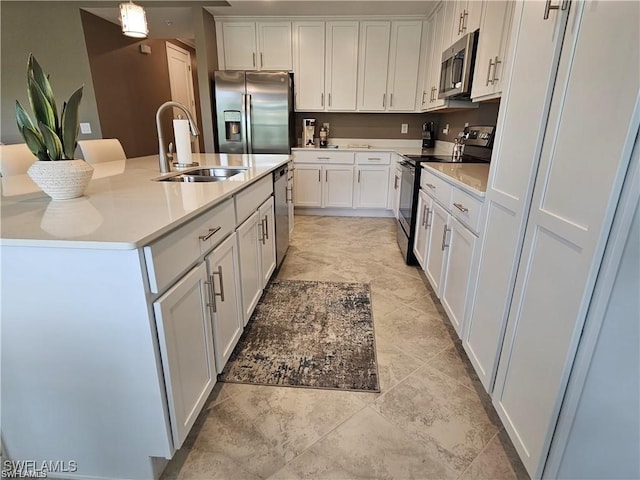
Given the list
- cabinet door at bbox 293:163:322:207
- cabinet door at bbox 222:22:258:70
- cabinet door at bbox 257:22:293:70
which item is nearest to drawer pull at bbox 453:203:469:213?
cabinet door at bbox 293:163:322:207

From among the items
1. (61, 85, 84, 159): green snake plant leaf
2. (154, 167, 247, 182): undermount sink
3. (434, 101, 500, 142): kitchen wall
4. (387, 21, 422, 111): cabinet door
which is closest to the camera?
(61, 85, 84, 159): green snake plant leaf

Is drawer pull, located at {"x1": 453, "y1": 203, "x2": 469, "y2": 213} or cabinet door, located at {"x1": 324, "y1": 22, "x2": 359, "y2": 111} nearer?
drawer pull, located at {"x1": 453, "y1": 203, "x2": 469, "y2": 213}

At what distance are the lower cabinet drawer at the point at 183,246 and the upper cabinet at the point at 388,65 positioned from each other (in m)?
3.51

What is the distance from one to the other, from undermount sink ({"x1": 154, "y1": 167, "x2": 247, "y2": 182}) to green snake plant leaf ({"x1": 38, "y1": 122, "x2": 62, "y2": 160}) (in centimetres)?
72

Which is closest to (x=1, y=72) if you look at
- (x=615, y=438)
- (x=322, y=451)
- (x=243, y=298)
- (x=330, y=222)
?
(x=330, y=222)

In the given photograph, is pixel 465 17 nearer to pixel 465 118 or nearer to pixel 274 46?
pixel 465 118

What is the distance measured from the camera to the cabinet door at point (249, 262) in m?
1.77

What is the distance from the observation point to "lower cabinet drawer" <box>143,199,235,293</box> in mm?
931

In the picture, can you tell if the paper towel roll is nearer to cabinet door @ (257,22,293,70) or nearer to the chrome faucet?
the chrome faucet

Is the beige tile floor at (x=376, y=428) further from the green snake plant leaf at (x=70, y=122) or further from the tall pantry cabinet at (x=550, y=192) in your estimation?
the green snake plant leaf at (x=70, y=122)

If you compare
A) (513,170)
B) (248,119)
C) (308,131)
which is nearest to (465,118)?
(308,131)

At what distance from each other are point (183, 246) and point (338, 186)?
350cm

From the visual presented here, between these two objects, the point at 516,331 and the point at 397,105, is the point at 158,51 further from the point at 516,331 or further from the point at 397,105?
the point at 516,331

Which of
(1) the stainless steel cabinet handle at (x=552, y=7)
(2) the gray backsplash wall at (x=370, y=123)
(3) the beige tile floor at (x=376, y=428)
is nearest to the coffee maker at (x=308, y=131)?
(2) the gray backsplash wall at (x=370, y=123)
